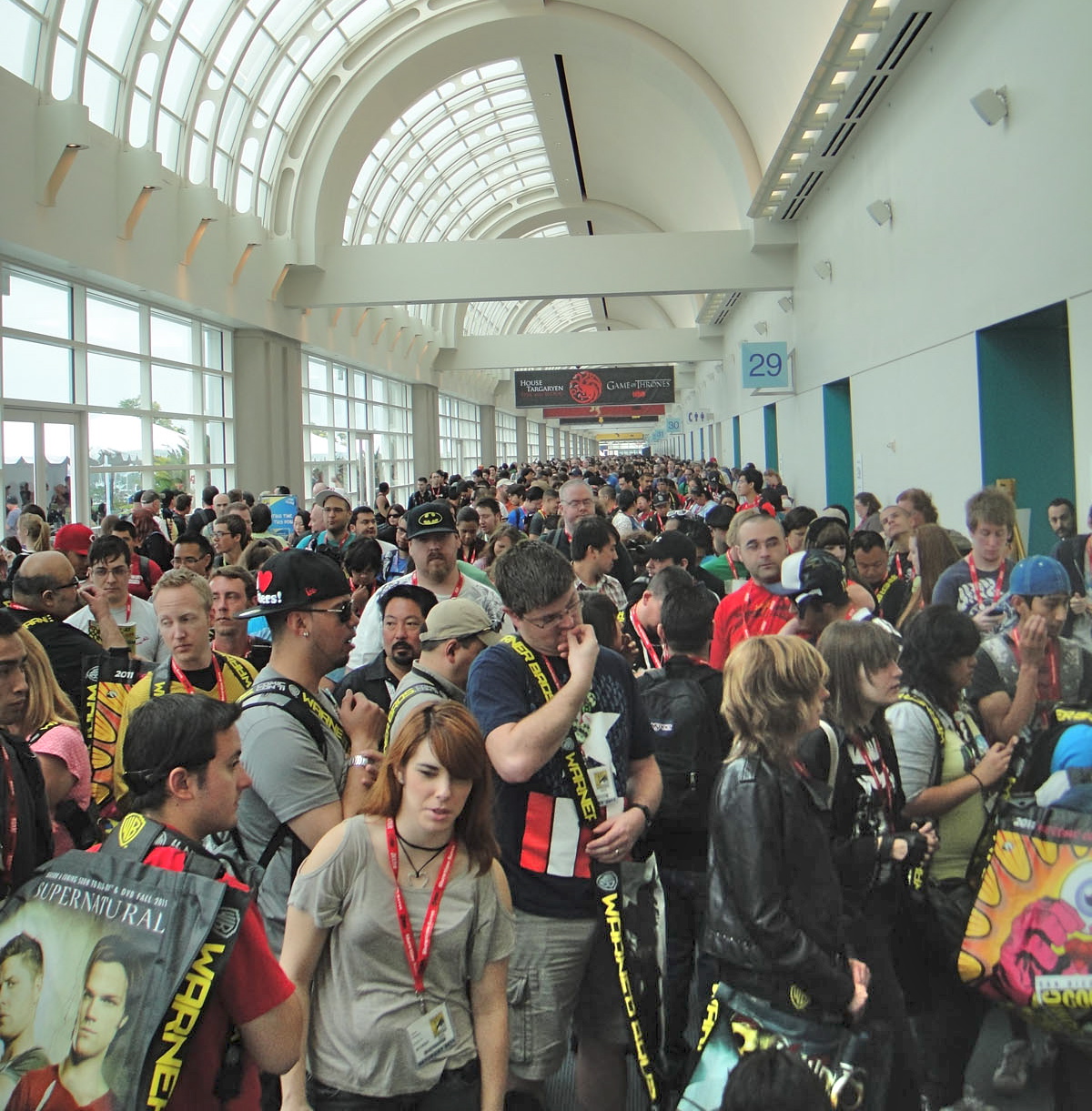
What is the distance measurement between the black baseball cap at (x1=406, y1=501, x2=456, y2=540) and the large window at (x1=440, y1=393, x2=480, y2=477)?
35578mm

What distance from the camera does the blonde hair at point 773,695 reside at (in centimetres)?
271

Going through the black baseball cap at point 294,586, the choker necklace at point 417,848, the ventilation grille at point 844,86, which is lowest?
the choker necklace at point 417,848

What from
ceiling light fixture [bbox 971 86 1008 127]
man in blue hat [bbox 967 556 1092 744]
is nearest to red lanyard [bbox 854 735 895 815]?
man in blue hat [bbox 967 556 1092 744]

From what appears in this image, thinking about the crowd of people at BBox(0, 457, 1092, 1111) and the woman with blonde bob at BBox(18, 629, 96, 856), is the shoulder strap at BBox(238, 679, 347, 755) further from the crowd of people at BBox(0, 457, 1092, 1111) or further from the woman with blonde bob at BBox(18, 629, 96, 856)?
the woman with blonde bob at BBox(18, 629, 96, 856)

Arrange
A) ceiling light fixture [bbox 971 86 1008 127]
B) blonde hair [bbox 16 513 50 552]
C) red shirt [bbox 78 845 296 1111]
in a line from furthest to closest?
ceiling light fixture [bbox 971 86 1008 127] < blonde hair [bbox 16 513 50 552] < red shirt [bbox 78 845 296 1111]

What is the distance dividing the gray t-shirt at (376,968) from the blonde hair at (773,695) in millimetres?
801

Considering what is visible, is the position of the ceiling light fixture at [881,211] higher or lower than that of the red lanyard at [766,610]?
higher

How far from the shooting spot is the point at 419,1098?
2396 millimetres

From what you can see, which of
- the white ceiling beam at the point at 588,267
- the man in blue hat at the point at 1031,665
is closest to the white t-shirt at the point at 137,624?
the man in blue hat at the point at 1031,665

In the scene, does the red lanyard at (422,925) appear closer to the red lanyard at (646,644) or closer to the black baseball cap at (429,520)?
the red lanyard at (646,644)

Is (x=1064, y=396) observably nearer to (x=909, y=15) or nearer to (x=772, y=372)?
(x=909, y=15)

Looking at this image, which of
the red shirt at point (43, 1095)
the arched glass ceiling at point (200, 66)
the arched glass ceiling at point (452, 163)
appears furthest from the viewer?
the arched glass ceiling at point (452, 163)

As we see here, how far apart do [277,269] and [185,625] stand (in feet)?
57.7

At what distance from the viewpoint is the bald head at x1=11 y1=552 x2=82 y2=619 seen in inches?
191
